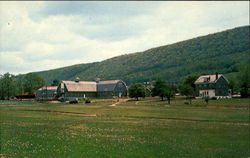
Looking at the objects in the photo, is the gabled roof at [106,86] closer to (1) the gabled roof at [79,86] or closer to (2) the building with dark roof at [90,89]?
(2) the building with dark roof at [90,89]

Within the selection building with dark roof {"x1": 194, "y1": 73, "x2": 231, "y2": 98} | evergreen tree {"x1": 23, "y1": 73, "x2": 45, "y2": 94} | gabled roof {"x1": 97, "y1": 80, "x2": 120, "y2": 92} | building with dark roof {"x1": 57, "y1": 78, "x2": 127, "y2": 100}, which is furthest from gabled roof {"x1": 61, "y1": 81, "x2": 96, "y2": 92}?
building with dark roof {"x1": 194, "y1": 73, "x2": 231, "y2": 98}

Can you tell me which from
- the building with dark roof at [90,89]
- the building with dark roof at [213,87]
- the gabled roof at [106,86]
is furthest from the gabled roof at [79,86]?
the building with dark roof at [213,87]

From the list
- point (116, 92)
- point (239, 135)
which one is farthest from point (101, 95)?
point (239, 135)

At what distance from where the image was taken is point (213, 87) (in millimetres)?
127000

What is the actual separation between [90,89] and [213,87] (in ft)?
192

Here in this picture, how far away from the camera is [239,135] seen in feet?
111

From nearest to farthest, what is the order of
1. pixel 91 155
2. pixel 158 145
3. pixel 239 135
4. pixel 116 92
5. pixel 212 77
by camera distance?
pixel 91 155, pixel 158 145, pixel 239 135, pixel 212 77, pixel 116 92

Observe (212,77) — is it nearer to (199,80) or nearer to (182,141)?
(199,80)

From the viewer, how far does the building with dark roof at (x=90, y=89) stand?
5837 inches

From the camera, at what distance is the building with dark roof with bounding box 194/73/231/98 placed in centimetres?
12656

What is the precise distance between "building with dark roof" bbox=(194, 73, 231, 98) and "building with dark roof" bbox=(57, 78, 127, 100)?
40994mm

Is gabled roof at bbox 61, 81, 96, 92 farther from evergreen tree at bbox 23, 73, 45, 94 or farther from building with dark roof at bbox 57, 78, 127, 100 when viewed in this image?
evergreen tree at bbox 23, 73, 45, 94

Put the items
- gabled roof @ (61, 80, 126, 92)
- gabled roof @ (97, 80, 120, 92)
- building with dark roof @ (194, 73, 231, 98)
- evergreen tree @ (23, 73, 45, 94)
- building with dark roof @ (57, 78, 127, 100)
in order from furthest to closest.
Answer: evergreen tree @ (23, 73, 45, 94)
gabled roof @ (97, 80, 120, 92)
gabled roof @ (61, 80, 126, 92)
building with dark roof @ (57, 78, 127, 100)
building with dark roof @ (194, 73, 231, 98)

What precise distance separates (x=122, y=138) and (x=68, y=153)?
27.8ft
